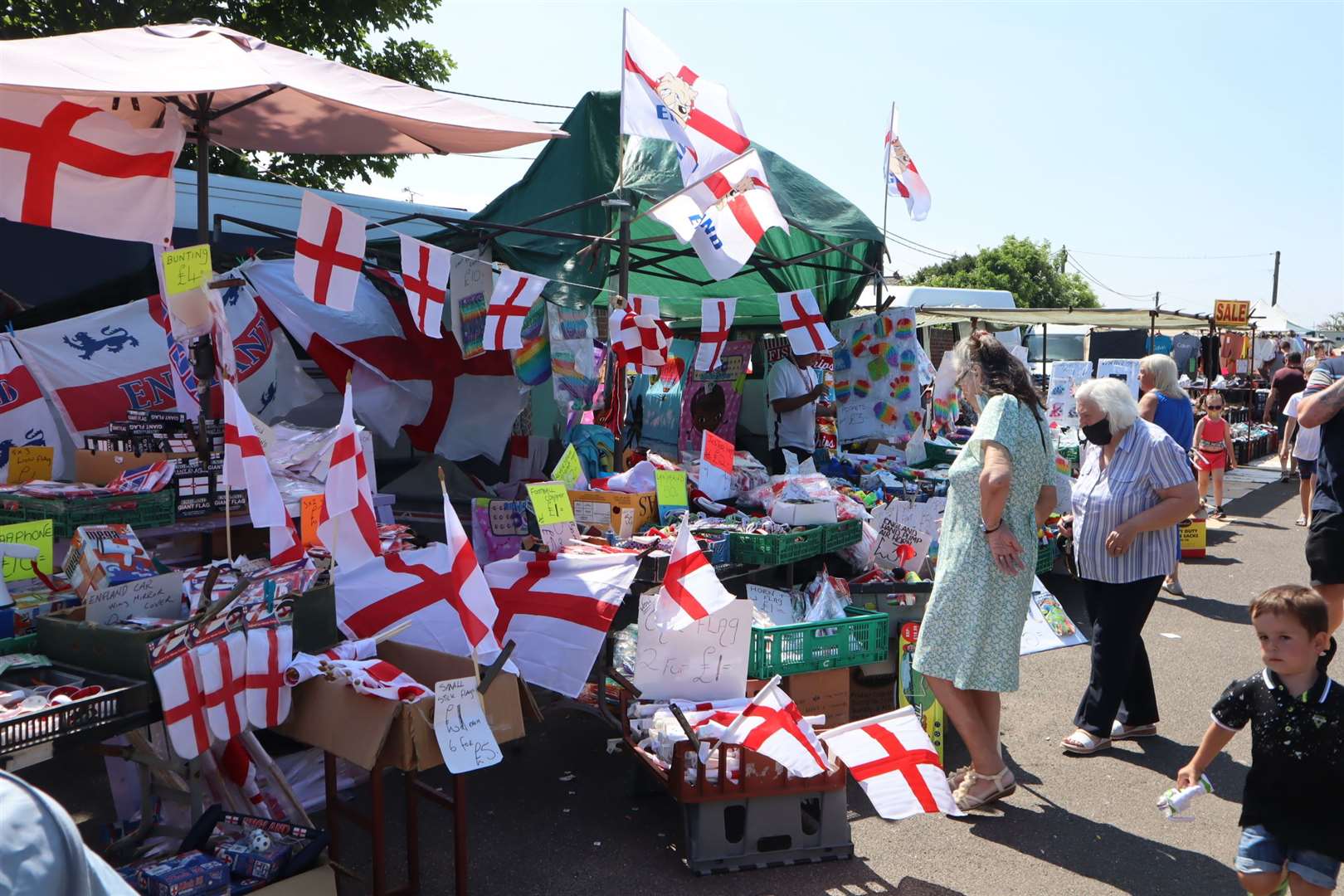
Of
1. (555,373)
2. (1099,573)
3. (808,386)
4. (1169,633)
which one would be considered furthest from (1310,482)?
(555,373)

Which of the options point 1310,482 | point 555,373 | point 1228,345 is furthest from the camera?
point 1228,345

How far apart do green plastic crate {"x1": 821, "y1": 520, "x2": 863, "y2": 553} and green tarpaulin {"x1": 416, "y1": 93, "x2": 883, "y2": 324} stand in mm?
2367

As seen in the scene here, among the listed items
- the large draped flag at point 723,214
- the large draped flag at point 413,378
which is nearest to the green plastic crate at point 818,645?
the large draped flag at point 723,214

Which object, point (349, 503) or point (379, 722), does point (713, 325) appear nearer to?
point (349, 503)

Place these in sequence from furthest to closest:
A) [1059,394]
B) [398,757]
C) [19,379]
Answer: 1. [1059,394]
2. [19,379]
3. [398,757]

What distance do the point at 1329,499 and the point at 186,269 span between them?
5338 millimetres

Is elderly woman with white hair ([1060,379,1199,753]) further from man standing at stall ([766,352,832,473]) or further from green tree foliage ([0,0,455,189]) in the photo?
→ green tree foliage ([0,0,455,189])

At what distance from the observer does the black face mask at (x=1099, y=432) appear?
464 centimetres

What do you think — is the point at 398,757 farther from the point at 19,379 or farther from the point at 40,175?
the point at 19,379

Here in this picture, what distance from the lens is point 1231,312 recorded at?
16.3 m

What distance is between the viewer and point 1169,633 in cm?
709

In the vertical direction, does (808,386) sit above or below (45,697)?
above

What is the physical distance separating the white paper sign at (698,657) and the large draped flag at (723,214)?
2.65 metres

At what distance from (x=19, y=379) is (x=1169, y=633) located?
24.6 feet
